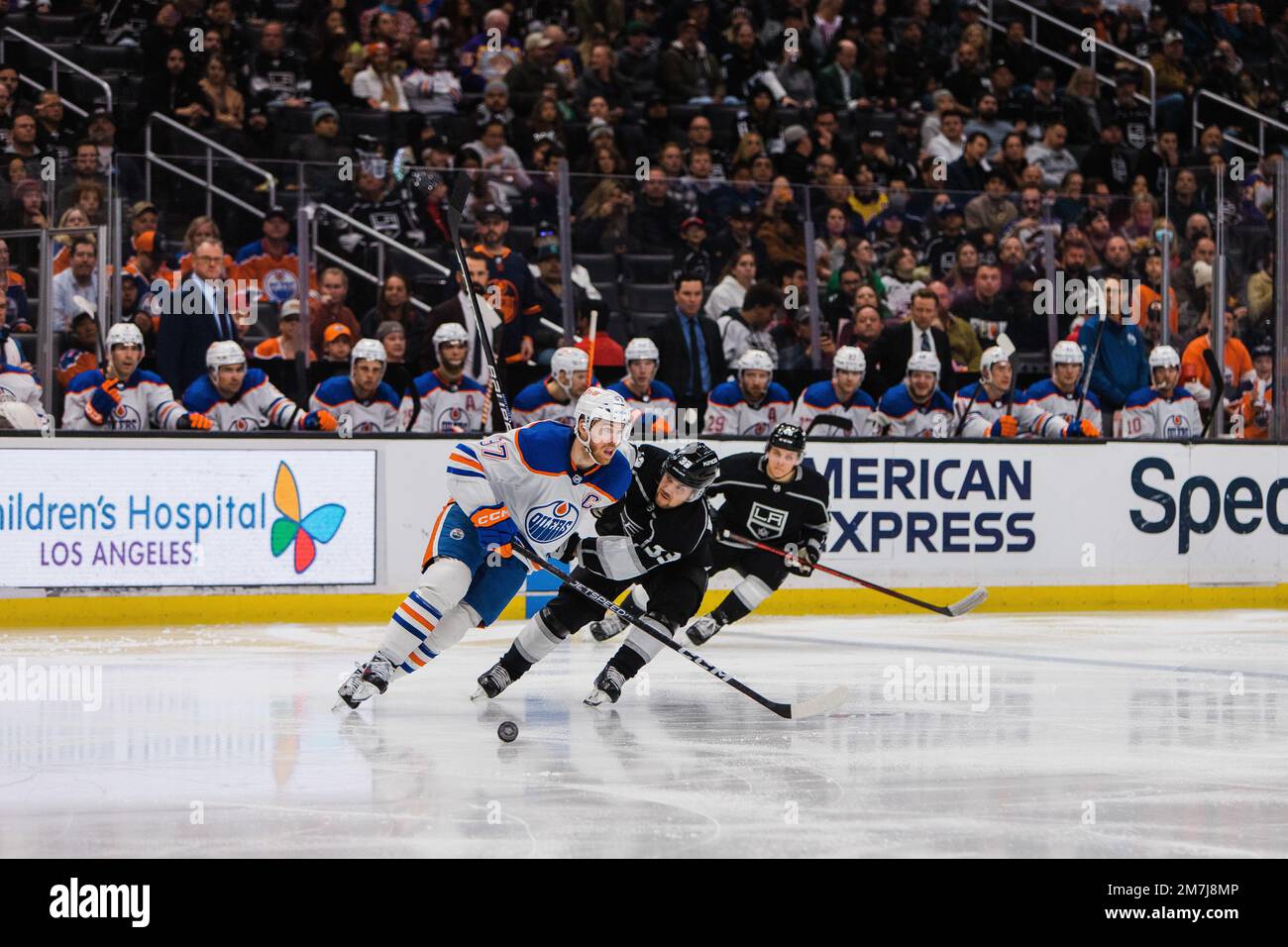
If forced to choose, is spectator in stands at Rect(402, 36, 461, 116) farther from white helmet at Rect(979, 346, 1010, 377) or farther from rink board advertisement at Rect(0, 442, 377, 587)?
white helmet at Rect(979, 346, 1010, 377)

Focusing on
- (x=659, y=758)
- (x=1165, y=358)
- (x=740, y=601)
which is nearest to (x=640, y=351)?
(x=740, y=601)

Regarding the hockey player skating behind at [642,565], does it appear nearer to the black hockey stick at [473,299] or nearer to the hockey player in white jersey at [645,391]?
the black hockey stick at [473,299]

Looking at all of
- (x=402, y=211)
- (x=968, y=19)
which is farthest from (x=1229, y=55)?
(x=402, y=211)

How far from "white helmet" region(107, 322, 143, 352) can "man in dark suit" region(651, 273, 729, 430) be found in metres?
→ 2.97

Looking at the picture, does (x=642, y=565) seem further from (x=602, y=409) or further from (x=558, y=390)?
(x=558, y=390)

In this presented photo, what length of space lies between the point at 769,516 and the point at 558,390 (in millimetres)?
2191

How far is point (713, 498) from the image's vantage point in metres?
8.47

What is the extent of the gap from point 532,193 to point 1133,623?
4188 mm

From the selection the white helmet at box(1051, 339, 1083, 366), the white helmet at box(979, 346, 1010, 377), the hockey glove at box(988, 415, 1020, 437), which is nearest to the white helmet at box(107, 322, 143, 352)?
the white helmet at box(979, 346, 1010, 377)

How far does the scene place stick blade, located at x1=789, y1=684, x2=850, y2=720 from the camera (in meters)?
5.84

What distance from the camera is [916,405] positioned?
35.6 feet

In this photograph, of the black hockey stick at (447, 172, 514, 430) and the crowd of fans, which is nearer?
the black hockey stick at (447, 172, 514, 430)
